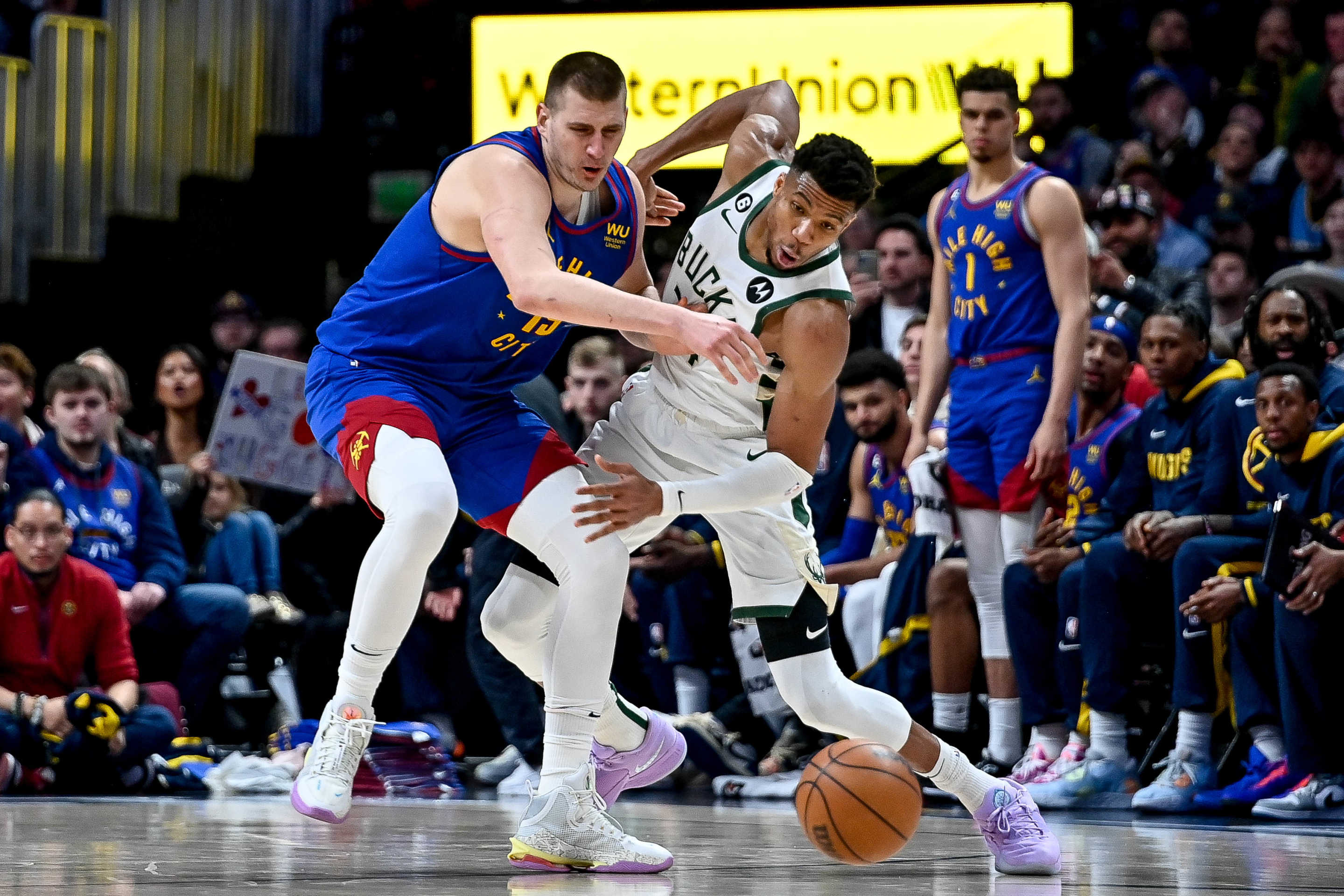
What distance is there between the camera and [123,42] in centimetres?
1079

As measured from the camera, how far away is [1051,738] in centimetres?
635

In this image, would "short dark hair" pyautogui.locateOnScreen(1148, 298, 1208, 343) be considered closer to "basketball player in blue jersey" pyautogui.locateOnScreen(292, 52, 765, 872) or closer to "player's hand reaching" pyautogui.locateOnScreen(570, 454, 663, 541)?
A: "basketball player in blue jersey" pyautogui.locateOnScreen(292, 52, 765, 872)

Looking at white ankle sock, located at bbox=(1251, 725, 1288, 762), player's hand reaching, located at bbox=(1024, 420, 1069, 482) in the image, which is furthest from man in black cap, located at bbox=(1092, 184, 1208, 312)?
white ankle sock, located at bbox=(1251, 725, 1288, 762)

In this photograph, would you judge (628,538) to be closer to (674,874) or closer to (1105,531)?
(674,874)

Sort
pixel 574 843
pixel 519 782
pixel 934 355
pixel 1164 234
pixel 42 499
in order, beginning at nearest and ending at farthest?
pixel 574 843, pixel 934 355, pixel 519 782, pixel 42 499, pixel 1164 234

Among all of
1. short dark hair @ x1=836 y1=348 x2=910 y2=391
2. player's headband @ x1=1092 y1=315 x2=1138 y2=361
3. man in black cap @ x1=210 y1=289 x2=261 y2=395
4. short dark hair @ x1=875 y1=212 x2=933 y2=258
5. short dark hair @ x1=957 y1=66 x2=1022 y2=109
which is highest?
short dark hair @ x1=957 y1=66 x2=1022 y2=109

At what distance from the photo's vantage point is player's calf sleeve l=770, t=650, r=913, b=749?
14.3 feet

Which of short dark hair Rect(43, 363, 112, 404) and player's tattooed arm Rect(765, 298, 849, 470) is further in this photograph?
short dark hair Rect(43, 363, 112, 404)

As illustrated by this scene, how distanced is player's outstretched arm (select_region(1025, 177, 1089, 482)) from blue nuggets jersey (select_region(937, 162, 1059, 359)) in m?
0.04

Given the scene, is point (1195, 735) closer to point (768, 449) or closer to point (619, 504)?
point (768, 449)

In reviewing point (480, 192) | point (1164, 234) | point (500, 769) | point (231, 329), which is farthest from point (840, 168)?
point (231, 329)

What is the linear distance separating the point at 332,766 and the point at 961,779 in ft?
5.21

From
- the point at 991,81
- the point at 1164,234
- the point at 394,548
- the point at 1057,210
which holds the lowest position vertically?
the point at 394,548

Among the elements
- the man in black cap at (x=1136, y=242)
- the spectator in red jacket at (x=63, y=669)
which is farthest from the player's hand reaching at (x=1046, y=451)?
the spectator in red jacket at (x=63, y=669)
